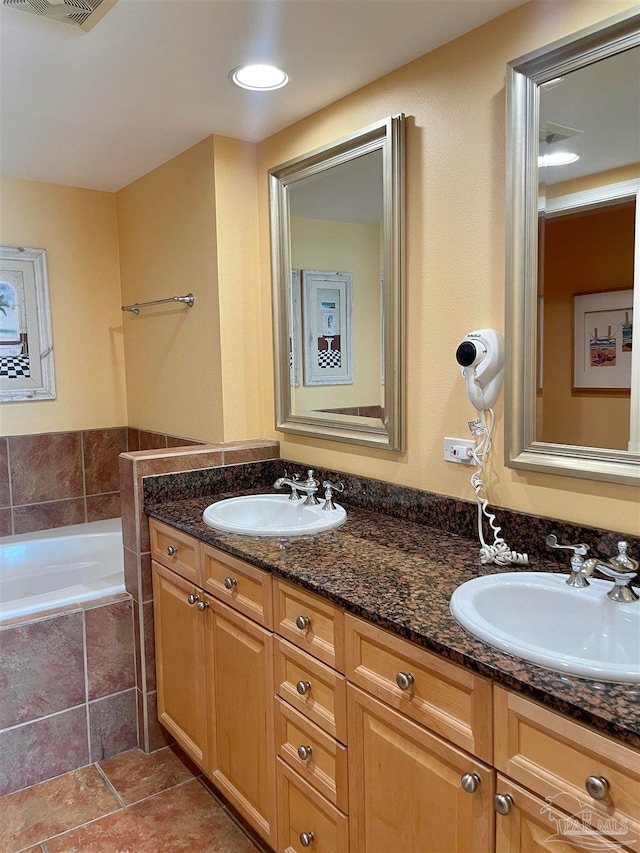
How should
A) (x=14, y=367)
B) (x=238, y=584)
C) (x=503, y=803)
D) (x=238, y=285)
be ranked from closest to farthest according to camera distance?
(x=503, y=803)
(x=238, y=584)
(x=238, y=285)
(x=14, y=367)

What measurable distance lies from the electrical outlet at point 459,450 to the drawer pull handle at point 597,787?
3.20ft

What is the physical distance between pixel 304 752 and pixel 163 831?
29.9 inches

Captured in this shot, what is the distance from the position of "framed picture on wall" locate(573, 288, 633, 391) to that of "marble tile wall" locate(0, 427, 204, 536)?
1914 mm

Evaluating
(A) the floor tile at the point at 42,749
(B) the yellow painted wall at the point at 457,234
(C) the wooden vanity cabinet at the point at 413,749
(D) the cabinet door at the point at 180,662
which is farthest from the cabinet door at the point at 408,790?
(A) the floor tile at the point at 42,749

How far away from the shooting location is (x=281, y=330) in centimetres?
260

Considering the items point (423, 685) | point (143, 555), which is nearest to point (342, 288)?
point (143, 555)

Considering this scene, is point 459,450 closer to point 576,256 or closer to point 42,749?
point 576,256

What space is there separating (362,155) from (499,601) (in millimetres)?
1515

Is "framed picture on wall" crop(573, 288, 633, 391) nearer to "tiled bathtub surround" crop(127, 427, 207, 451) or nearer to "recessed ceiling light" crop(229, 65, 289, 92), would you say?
"recessed ceiling light" crop(229, 65, 289, 92)

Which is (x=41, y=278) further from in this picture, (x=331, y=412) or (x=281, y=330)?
(x=331, y=412)

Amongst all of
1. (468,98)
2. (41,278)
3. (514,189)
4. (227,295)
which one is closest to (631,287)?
(514,189)

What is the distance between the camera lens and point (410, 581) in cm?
153

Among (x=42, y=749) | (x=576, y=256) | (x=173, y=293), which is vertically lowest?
(x=42, y=749)

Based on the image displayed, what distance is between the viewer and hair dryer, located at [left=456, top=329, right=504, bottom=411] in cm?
172
